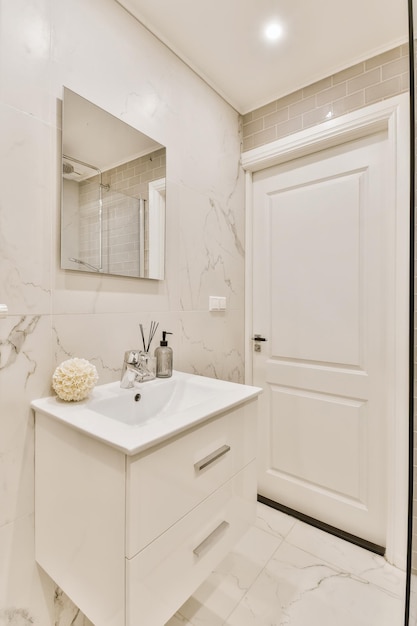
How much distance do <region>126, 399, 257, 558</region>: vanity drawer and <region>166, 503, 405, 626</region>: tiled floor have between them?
0.69 metres

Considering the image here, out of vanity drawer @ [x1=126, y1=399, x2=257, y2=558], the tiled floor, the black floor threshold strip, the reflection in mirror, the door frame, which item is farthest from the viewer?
the black floor threshold strip

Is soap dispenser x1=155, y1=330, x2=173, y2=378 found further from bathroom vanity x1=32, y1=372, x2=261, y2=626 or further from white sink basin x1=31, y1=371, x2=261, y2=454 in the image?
bathroom vanity x1=32, y1=372, x2=261, y2=626

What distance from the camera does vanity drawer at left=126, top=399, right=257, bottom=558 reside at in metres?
0.73

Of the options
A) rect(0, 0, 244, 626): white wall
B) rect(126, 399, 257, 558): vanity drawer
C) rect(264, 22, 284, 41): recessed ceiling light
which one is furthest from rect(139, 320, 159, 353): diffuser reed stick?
rect(264, 22, 284, 41): recessed ceiling light

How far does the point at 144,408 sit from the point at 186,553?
1.54 feet

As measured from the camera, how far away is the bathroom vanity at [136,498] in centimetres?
74

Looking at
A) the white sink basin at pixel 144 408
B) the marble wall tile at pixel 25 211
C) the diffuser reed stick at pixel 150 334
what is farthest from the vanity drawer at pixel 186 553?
the marble wall tile at pixel 25 211

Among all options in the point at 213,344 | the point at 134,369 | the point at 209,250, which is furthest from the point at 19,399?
the point at 209,250

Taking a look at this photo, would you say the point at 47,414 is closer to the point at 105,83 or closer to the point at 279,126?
the point at 105,83

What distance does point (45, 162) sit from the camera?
1038 millimetres

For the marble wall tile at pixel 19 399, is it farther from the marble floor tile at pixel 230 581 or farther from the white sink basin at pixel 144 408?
the marble floor tile at pixel 230 581

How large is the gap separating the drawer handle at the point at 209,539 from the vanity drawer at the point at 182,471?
13 centimetres

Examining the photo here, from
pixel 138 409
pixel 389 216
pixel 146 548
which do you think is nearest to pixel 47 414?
pixel 138 409

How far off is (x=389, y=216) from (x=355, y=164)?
36cm
